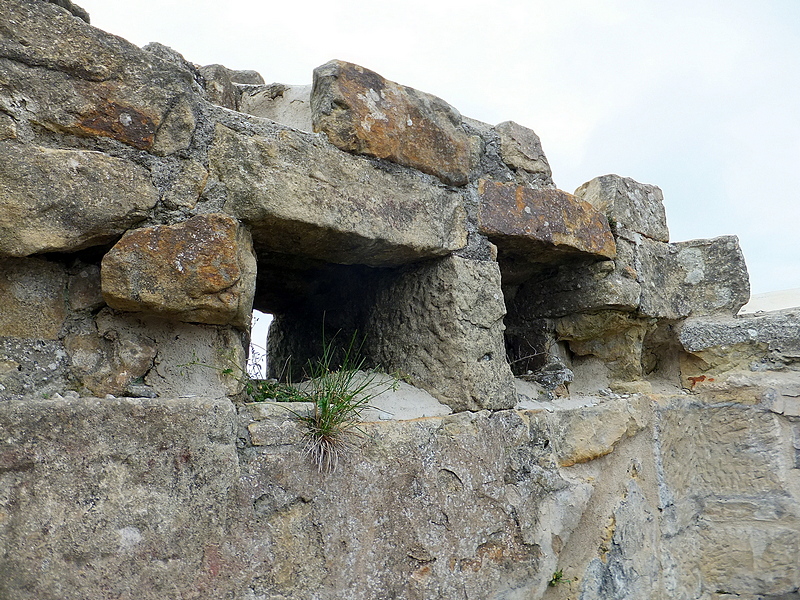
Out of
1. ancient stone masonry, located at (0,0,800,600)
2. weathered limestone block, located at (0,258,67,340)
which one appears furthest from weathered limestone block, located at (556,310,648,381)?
weathered limestone block, located at (0,258,67,340)

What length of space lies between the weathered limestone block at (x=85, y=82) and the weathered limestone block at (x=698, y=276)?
1.85 metres

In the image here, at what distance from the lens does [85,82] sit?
1.32m

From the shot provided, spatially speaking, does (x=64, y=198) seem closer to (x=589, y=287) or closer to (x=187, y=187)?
(x=187, y=187)

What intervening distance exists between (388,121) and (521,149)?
23.6 inches

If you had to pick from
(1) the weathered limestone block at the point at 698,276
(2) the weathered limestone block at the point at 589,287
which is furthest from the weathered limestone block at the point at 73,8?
(1) the weathered limestone block at the point at 698,276

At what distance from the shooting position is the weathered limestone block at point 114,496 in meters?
1.13

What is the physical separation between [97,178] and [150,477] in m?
0.61

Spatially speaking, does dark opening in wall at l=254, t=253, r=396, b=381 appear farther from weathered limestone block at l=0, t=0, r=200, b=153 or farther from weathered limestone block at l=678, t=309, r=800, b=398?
weathered limestone block at l=678, t=309, r=800, b=398

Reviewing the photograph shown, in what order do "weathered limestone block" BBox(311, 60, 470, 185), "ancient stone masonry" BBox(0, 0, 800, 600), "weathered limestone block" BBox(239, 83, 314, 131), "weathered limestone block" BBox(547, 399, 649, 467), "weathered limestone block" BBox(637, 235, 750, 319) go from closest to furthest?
"ancient stone masonry" BBox(0, 0, 800, 600), "weathered limestone block" BBox(311, 60, 470, 185), "weathered limestone block" BBox(239, 83, 314, 131), "weathered limestone block" BBox(547, 399, 649, 467), "weathered limestone block" BBox(637, 235, 750, 319)

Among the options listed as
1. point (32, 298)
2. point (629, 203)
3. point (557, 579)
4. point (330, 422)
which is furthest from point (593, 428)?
point (32, 298)

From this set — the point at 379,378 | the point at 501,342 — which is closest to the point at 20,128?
the point at 379,378

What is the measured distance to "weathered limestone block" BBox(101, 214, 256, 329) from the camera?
4.26ft

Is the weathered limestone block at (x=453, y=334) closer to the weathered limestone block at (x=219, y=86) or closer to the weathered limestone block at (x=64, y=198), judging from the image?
the weathered limestone block at (x=219, y=86)

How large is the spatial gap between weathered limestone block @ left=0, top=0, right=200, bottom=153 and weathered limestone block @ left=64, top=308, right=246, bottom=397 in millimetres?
393
